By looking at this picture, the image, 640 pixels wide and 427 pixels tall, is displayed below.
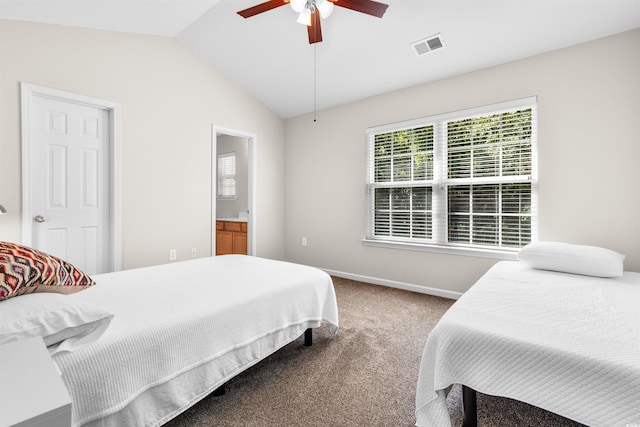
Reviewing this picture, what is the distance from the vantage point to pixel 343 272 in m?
4.28

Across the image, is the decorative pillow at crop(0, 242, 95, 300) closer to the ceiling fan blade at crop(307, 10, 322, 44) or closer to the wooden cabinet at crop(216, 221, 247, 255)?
the ceiling fan blade at crop(307, 10, 322, 44)

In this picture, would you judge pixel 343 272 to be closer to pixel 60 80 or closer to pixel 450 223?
pixel 450 223

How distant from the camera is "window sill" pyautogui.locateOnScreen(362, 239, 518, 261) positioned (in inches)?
118

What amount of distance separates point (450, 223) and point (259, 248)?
268 centimetres

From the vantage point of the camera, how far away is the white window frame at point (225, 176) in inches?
216

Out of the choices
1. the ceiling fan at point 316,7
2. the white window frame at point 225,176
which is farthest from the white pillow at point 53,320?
the white window frame at point 225,176

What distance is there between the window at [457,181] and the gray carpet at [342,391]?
1.32 m

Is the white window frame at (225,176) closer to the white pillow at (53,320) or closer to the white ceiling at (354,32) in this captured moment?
the white ceiling at (354,32)

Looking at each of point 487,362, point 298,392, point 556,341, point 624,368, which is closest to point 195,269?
point 298,392

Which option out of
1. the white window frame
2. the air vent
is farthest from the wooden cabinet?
the air vent

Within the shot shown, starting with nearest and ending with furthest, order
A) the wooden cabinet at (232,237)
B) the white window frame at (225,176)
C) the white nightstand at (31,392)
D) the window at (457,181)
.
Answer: the white nightstand at (31,392)
the window at (457,181)
the wooden cabinet at (232,237)
the white window frame at (225,176)

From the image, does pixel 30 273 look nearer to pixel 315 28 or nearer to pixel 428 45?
pixel 315 28

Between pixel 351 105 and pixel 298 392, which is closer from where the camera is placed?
pixel 298 392

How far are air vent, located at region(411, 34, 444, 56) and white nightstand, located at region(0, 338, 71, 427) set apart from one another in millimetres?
3370
